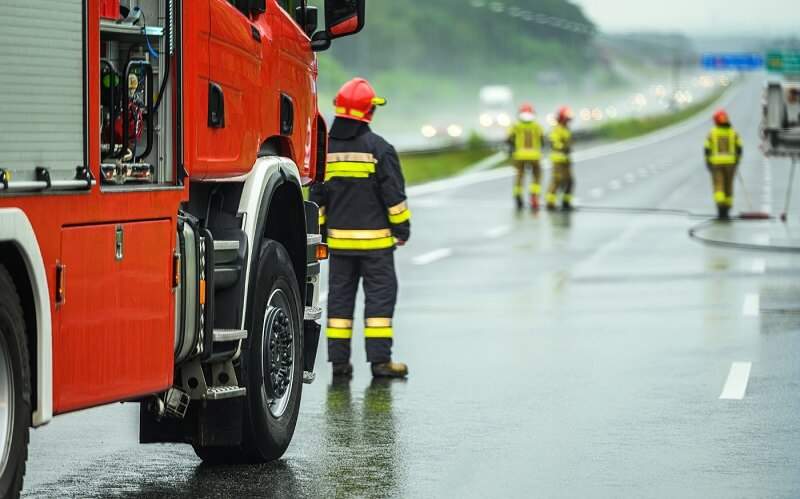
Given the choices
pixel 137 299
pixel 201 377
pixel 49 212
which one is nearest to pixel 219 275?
pixel 201 377

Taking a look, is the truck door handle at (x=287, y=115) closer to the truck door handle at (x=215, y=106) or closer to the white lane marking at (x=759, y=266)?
the truck door handle at (x=215, y=106)

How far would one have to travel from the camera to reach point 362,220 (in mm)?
11328

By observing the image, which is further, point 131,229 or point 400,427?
point 400,427

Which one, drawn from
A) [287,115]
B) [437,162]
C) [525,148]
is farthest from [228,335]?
[437,162]

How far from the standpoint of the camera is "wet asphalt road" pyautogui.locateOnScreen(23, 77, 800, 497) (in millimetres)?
7551

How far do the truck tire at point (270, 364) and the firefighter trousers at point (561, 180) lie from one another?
2359cm

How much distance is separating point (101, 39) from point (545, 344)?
700cm

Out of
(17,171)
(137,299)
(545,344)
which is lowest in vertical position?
(545,344)

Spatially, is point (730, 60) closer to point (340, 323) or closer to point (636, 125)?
point (636, 125)

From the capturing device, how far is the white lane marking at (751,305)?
15.1m

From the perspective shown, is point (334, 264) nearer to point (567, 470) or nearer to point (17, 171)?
point (567, 470)

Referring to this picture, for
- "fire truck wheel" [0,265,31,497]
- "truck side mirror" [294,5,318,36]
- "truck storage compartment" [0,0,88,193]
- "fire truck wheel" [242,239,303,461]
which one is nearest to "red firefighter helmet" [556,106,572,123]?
"truck side mirror" [294,5,318,36]

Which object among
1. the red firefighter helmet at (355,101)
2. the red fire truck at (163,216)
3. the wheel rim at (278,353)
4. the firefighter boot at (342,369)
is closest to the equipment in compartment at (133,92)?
the red fire truck at (163,216)

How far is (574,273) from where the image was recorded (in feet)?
63.6
